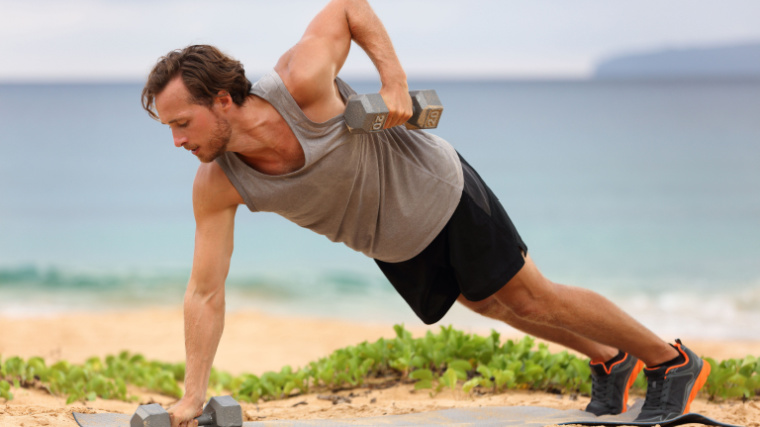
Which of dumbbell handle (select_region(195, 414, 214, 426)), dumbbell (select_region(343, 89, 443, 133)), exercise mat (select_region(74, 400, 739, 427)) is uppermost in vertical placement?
dumbbell (select_region(343, 89, 443, 133))

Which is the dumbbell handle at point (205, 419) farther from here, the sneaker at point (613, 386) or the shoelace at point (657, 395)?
the shoelace at point (657, 395)

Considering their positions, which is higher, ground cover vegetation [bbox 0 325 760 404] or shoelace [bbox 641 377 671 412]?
ground cover vegetation [bbox 0 325 760 404]

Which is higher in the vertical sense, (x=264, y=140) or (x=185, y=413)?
(x=264, y=140)

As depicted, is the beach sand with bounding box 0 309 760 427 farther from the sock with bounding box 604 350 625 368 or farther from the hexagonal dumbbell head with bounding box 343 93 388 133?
the hexagonal dumbbell head with bounding box 343 93 388 133

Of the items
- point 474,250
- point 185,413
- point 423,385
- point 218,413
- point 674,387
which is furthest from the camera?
point 423,385

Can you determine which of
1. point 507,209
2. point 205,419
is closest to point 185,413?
point 205,419

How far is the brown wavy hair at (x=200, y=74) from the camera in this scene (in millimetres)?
2943

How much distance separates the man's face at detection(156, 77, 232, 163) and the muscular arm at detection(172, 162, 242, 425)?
0.56 feet

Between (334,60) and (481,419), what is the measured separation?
5.99 feet

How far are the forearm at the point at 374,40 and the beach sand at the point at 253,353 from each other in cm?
175

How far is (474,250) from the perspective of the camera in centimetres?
333

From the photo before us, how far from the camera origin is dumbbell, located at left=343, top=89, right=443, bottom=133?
2941 millimetres

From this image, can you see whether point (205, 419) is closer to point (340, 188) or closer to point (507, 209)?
point (340, 188)

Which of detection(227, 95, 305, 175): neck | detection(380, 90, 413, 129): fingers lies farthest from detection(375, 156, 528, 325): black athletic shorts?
detection(227, 95, 305, 175): neck
